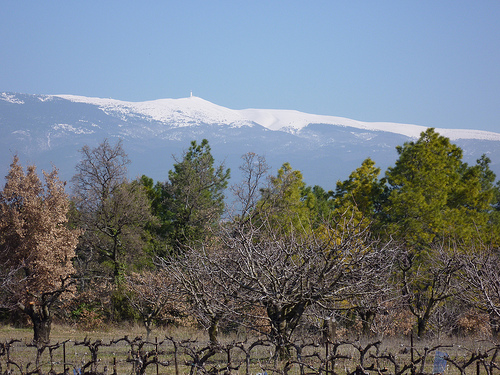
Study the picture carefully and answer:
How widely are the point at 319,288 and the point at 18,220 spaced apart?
811 inches

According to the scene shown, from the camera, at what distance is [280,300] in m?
10.9

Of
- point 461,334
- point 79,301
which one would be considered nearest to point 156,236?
point 79,301

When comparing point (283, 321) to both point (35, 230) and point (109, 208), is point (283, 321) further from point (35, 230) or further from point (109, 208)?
point (109, 208)

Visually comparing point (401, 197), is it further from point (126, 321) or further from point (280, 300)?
point (280, 300)

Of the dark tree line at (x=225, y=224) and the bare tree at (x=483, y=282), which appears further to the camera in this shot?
the dark tree line at (x=225, y=224)

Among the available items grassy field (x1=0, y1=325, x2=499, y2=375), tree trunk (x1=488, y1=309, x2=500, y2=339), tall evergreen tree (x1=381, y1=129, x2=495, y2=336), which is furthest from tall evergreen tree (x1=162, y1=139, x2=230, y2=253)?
tree trunk (x1=488, y1=309, x2=500, y2=339)

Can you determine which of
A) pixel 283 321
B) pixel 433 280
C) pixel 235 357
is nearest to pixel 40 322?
pixel 235 357

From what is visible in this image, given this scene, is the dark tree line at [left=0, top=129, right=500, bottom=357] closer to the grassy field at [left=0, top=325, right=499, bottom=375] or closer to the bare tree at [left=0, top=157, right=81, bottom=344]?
the bare tree at [left=0, top=157, right=81, bottom=344]

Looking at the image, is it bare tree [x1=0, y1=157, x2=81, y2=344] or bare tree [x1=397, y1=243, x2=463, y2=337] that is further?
bare tree [x1=0, y1=157, x2=81, y2=344]

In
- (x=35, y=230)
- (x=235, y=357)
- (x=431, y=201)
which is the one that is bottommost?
(x=235, y=357)

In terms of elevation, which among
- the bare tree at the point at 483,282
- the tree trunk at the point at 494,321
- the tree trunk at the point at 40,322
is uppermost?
the bare tree at the point at 483,282

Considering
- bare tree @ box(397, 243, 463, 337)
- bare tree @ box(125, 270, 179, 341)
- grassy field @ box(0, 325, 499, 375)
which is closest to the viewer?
grassy field @ box(0, 325, 499, 375)

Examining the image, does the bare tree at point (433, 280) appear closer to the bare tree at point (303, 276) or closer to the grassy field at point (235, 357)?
the bare tree at point (303, 276)

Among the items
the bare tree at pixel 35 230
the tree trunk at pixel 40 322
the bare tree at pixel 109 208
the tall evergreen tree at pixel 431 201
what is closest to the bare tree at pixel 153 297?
the tree trunk at pixel 40 322
